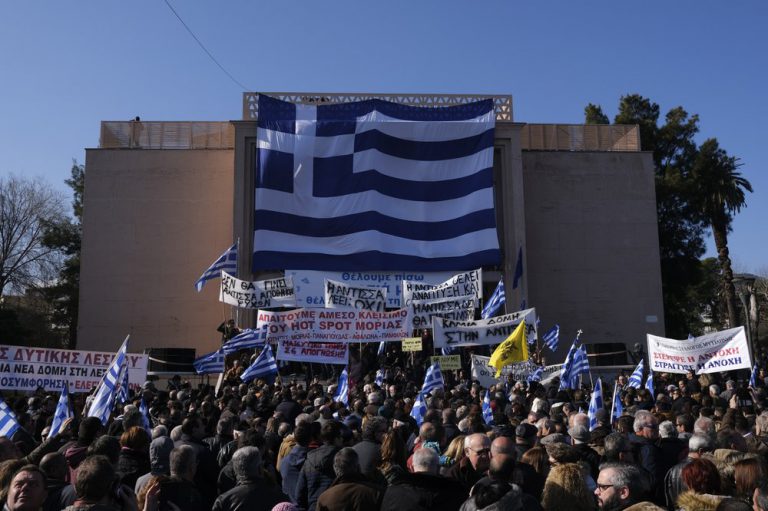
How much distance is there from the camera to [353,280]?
26625 millimetres

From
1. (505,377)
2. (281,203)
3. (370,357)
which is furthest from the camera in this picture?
(281,203)

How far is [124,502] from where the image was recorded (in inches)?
184

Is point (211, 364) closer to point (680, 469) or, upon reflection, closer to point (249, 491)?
point (249, 491)

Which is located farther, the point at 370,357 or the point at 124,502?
the point at 370,357

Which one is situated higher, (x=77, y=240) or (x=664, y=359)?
(x=77, y=240)

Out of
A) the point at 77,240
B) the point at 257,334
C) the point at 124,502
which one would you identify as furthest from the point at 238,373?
the point at 77,240

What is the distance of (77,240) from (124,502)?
3925cm

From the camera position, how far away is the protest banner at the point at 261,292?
2169cm

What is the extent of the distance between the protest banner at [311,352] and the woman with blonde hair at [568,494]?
12.0m

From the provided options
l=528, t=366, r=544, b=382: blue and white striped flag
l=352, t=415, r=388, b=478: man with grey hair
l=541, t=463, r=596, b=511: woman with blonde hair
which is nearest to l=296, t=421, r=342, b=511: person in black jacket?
l=352, t=415, r=388, b=478: man with grey hair

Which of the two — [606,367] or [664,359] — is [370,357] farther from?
[664,359]

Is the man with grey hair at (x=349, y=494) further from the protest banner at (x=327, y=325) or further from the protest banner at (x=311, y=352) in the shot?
the protest banner at (x=327, y=325)

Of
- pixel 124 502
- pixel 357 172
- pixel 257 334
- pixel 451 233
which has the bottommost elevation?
pixel 124 502

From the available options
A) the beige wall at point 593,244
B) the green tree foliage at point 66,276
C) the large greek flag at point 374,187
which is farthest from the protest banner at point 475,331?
the green tree foliage at point 66,276
